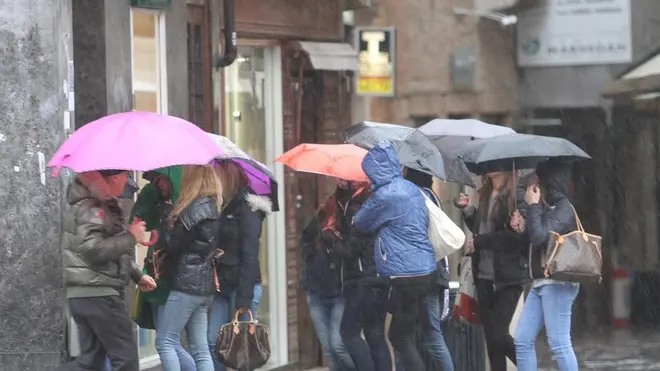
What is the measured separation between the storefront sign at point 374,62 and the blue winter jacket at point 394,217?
14.2 ft

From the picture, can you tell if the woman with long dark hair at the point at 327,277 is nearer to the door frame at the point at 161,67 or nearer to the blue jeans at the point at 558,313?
the door frame at the point at 161,67

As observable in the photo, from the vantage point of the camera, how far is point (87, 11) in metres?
8.45

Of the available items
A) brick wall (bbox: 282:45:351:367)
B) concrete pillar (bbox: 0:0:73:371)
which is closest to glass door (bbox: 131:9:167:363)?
concrete pillar (bbox: 0:0:73:371)

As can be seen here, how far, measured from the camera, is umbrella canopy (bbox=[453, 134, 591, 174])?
8.37 metres

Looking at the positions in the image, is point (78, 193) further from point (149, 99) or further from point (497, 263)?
point (497, 263)

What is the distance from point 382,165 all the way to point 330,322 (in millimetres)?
1722

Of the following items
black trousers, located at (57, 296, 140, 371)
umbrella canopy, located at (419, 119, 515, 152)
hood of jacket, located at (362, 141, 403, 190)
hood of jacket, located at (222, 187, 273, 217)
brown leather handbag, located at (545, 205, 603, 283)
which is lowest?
black trousers, located at (57, 296, 140, 371)

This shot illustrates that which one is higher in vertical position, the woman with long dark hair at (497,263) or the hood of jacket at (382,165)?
the hood of jacket at (382,165)

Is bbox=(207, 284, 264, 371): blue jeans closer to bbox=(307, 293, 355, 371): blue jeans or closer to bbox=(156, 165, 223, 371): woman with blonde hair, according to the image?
bbox=(156, 165, 223, 371): woman with blonde hair

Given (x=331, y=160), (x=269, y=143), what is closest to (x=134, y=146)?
(x=331, y=160)

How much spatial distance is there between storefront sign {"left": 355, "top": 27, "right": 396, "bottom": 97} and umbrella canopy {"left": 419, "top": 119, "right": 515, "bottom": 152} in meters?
2.10

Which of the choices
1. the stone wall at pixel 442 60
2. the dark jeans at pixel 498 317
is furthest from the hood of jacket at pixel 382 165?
the stone wall at pixel 442 60

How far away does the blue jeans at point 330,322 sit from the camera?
902 cm

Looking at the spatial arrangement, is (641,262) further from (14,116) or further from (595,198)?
(14,116)
